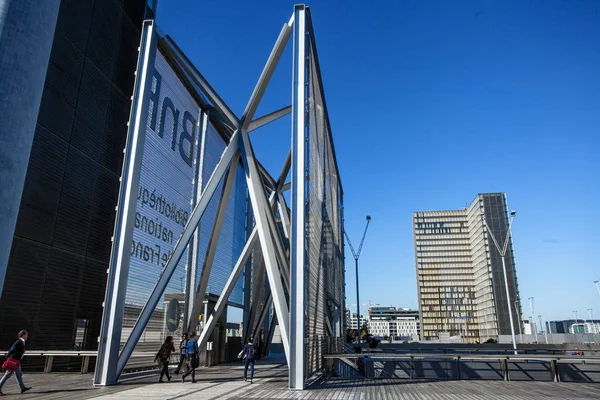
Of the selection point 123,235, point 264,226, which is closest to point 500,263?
point 264,226

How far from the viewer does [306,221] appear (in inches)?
502

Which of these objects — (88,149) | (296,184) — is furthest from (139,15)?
(296,184)

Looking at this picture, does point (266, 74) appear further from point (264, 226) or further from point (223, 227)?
point (223, 227)

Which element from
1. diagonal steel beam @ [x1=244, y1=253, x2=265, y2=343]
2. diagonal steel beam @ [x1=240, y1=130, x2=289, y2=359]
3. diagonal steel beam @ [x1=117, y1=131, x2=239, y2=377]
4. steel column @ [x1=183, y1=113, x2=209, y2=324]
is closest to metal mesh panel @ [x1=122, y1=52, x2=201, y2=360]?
steel column @ [x1=183, y1=113, x2=209, y2=324]

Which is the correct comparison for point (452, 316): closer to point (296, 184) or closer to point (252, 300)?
point (252, 300)

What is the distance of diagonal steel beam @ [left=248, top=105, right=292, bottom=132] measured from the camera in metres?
19.8

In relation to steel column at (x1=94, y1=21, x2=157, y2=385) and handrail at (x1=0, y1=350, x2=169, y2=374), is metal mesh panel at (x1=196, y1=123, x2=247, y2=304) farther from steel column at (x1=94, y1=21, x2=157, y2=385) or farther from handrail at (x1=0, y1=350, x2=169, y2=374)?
steel column at (x1=94, y1=21, x2=157, y2=385)

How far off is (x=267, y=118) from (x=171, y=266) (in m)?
9.32

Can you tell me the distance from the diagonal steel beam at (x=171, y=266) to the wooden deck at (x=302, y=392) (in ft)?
3.25

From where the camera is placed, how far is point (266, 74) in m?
17.4

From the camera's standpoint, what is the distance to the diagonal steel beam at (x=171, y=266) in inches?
496

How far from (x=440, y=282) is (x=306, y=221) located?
136636 mm

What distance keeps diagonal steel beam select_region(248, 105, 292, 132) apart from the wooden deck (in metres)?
10.7

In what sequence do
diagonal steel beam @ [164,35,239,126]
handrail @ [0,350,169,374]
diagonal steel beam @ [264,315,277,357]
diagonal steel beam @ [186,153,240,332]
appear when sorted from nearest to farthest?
handrail @ [0,350,169,374] → diagonal steel beam @ [164,35,239,126] → diagonal steel beam @ [186,153,240,332] → diagonal steel beam @ [264,315,277,357]
